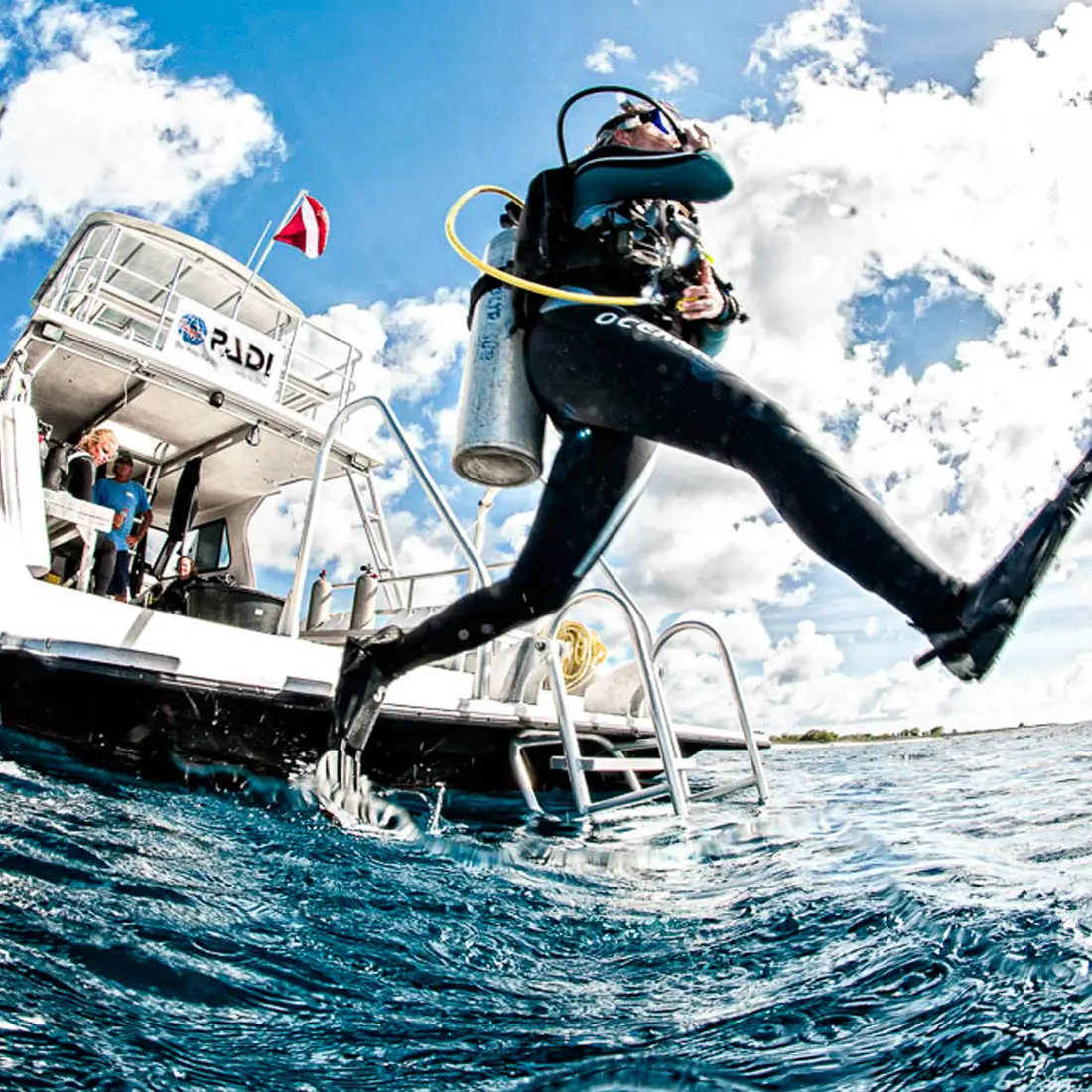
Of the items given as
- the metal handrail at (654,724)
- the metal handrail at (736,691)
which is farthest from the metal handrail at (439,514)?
the metal handrail at (736,691)

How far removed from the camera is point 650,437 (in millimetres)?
1965

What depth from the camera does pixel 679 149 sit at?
2.08m

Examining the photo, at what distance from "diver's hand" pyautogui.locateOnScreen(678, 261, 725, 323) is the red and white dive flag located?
24.2 ft

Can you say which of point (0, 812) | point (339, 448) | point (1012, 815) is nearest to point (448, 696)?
point (0, 812)

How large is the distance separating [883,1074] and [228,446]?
6.96m

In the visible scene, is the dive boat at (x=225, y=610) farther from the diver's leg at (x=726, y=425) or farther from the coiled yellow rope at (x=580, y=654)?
the diver's leg at (x=726, y=425)

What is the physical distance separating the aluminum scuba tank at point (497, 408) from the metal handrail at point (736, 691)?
1629 millimetres

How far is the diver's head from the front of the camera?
2.17 metres

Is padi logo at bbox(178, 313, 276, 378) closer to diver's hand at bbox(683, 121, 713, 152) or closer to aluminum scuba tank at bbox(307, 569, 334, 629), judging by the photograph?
aluminum scuba tank at bbox(307, 569, 334, 629)

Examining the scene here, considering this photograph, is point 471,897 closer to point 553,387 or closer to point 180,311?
point 553,387

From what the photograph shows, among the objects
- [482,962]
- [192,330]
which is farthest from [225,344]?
[482,962]

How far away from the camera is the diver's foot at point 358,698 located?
241 cm

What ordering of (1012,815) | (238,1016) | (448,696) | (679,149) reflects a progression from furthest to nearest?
(1012,815)
(448,696)
(679,149)
(238,1016)

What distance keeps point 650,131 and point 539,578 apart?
1.38 meters
